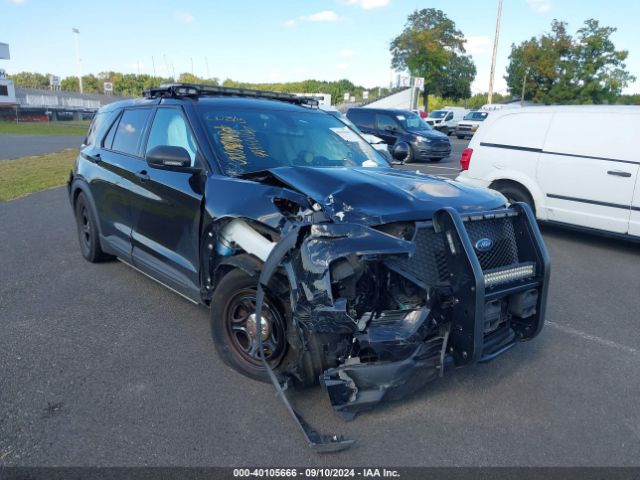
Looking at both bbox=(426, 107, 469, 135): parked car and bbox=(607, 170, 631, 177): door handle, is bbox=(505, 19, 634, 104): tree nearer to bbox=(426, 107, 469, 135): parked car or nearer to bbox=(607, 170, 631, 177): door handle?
bbox=(426, 107, 469, 135): parked car

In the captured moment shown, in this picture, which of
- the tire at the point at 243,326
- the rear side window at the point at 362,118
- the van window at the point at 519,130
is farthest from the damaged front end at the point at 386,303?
the rear side window at the point at 362,118

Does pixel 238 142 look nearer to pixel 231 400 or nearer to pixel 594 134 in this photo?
pixel 231 400

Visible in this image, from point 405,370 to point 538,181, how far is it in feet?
18.6

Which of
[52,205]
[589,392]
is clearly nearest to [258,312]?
[589,392]

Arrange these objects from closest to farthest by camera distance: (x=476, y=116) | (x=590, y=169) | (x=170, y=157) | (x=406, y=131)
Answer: (x=170, y=157), (x=590, y=169), (x=406, y=131), (x=476, y=116)

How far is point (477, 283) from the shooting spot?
109 inches

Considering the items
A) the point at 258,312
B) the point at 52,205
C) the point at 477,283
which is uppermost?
the point at 477,283

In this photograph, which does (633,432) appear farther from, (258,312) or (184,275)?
(184,275)

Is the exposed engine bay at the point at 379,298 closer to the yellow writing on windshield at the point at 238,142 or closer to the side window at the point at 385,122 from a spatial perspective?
the yellow writing on windshield at the point at 238,142

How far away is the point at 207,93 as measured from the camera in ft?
15.4

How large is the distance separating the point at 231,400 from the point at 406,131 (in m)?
16.4

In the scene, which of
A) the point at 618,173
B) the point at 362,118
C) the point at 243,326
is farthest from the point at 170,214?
the point at 362,118

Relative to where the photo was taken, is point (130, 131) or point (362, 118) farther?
point (362, 118)

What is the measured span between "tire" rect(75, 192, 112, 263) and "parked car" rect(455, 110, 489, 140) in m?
29.0
